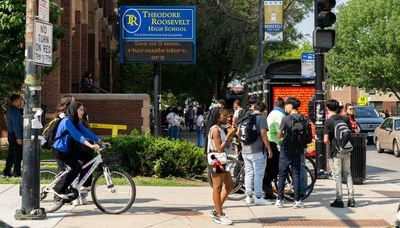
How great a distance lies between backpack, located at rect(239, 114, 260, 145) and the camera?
1022 cm

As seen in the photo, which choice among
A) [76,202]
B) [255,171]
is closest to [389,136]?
[255,171]

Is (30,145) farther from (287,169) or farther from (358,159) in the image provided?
(358,159)

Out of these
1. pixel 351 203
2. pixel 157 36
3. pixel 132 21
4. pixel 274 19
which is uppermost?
pixel 274 19

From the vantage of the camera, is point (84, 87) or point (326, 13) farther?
point (84, 87)

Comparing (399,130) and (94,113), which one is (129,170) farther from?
(399,130)

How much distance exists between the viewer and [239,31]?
35250 mm

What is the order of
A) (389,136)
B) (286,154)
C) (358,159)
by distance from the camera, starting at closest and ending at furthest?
(286,154) < (358,159) < (389,136)

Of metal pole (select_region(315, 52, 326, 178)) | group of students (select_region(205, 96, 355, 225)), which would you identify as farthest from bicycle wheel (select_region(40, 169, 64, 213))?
metal pole (select_region(315, 52, 326, 178))

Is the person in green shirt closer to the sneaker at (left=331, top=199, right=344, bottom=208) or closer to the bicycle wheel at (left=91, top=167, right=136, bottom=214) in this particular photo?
the sneaker at (left=331, top=199, right=344, bottom=208)

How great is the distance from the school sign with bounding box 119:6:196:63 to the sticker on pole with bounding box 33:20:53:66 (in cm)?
699

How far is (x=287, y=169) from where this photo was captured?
1026 cm

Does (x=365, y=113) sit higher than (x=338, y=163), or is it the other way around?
(x=365, y=113)

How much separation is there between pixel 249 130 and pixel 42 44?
11.8 ft

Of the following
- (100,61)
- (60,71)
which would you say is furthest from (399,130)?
(100,61)
